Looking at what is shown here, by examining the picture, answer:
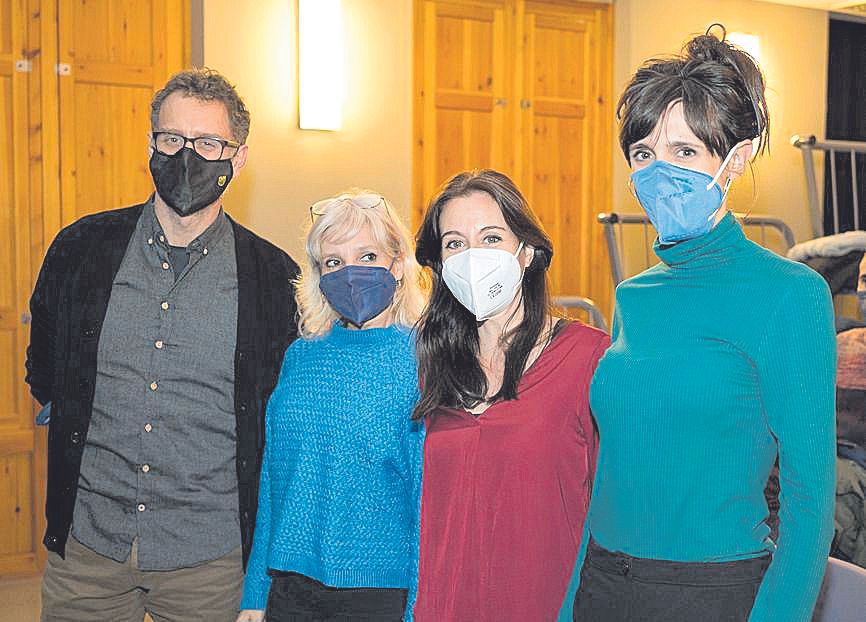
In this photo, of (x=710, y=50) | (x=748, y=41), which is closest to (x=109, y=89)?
(x=710, y=50)

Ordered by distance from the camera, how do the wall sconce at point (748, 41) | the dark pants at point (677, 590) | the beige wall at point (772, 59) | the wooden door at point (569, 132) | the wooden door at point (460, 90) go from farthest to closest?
the wall sconce at point (748, 41), the beige wall at point (772, 59), the wooden door at point (569, 132), the wooden door at point (460, 90), the dark pants at point (677, 590)

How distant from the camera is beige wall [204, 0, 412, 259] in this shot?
4418 millimetres

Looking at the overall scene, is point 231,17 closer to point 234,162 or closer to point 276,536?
point 234,162

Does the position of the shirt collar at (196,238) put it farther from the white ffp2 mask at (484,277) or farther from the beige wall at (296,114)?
the beige wall at (296,114)

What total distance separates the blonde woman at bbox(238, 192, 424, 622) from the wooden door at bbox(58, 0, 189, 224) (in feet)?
8.18

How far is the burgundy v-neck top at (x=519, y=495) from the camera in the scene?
1751 mm

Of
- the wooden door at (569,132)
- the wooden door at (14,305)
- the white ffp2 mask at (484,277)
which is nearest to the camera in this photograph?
the white ffp2 mask at (484,277)

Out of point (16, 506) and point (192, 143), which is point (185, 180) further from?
point (16, 506)

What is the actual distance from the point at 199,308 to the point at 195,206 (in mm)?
222

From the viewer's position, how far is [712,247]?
1.47m

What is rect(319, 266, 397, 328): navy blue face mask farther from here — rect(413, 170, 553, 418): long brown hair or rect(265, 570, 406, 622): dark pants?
rect(265, 570, 406, 622): dark pants

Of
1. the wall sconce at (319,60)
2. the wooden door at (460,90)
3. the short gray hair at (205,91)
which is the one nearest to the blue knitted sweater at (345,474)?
the short gray hair at (205,91)

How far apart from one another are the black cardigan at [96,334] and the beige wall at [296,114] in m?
2.13

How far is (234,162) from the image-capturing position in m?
2.25
